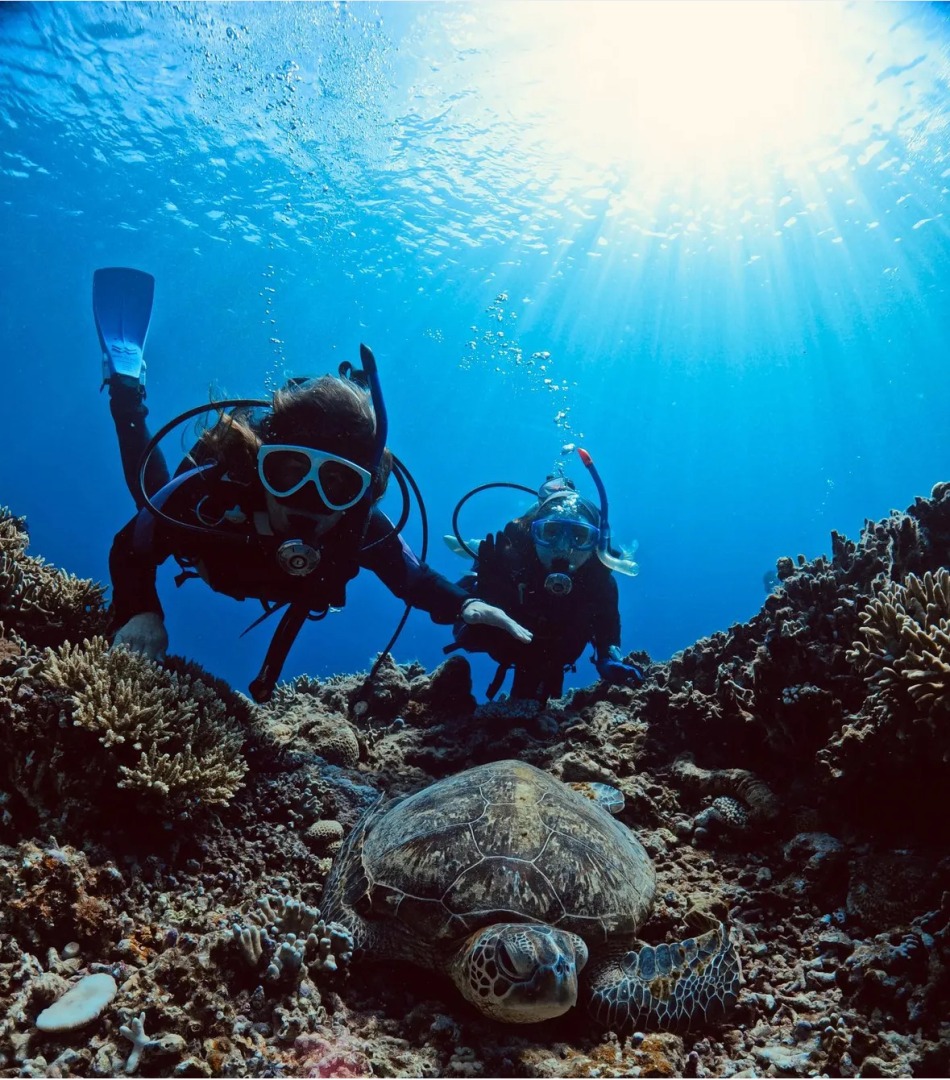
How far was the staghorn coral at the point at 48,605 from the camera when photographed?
383 cm

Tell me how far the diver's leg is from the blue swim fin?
0.73 meters

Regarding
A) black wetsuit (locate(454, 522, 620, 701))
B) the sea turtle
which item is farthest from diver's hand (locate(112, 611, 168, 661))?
black wetsuit (locate(454, 522, 620, 701))

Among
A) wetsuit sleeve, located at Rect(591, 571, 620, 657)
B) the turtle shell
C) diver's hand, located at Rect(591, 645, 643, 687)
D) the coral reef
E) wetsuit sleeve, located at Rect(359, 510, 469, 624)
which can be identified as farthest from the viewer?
wetsuit sleeve, located at Rect(591, 571, 620, 657)

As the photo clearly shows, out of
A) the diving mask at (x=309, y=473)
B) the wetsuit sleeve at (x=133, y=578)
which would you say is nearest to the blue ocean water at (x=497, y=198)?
the diving mask at (x=309, y=473)

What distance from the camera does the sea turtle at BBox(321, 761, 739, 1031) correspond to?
6.39 ft

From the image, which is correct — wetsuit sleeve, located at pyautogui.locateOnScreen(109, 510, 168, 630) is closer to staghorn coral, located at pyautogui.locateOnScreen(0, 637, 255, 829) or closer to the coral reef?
the coral reef

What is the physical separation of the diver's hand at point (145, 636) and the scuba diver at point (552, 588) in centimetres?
353

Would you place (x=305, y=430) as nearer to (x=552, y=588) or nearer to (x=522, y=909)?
(x=522, y=909)

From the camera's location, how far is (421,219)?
23.2 m

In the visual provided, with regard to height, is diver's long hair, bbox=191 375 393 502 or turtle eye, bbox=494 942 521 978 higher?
diver's long hair, bbox=191 375 393 502

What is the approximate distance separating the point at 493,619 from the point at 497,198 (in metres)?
21.6

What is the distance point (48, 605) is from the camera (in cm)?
396

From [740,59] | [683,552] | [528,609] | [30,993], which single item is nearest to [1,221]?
[740,59]

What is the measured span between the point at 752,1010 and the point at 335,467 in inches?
141
